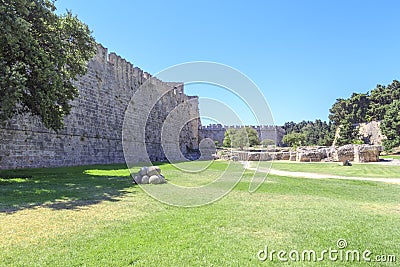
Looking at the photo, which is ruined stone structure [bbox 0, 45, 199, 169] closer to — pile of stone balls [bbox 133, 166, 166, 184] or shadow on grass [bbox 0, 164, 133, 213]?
shadow on grass [bbox 0, 164, 133, 213]

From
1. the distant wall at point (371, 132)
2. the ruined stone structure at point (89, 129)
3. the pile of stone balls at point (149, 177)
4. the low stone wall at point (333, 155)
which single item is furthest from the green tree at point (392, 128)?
the pile of stone balls at point (149, 177)

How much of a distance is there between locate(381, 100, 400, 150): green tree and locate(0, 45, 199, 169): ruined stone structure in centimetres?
3109

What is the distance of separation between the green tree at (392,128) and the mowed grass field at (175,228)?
122 ft

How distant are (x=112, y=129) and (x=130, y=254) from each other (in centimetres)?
1861

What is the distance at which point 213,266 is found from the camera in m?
3.04

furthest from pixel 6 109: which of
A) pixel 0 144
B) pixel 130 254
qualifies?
pixel 130 254

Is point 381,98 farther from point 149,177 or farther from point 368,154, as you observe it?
point 149,177

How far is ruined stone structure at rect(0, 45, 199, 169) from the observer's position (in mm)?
13148

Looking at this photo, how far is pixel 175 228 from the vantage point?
4.31 metres

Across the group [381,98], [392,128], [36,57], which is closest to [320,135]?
[381,98]

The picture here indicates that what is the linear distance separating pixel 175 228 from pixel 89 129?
50.8ft

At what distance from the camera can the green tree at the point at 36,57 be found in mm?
8414

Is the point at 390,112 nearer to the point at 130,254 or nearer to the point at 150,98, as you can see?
the point at 150,98


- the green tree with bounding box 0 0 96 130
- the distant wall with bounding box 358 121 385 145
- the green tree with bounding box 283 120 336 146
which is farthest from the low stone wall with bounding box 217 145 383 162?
the green tree with bounding box 283 120 336 146
